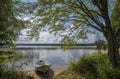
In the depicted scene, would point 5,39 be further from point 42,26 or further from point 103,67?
point 103,67

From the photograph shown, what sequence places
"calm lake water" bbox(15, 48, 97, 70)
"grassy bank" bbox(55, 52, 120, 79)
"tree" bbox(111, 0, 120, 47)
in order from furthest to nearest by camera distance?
"calm lake water" bbox(15, 48, 97, 70)
"tree" bbox(111, 0, 120, 47)
"grassy bank" bbox(55, 52, 120, 79)

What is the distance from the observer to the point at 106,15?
42.4 ft

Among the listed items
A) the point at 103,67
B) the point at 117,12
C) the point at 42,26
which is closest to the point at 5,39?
the point at 42,26

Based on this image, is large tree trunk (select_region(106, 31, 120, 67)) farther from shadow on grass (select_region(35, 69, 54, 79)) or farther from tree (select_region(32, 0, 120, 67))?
shadow on grass (select_region(35, 69, 54, 79))

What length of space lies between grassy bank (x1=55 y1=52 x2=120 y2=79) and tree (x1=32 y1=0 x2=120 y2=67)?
0.93 meters

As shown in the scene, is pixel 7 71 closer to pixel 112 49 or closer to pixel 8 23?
pixel 8 23

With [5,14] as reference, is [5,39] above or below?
below

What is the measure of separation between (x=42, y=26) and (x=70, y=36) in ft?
6.67

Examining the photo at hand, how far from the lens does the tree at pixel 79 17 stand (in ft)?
40.4

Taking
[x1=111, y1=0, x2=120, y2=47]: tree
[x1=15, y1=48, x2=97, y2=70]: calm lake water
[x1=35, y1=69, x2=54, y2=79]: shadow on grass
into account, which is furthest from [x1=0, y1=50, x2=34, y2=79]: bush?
[x1=111, y1=0, x2=120, y2=47]: tree

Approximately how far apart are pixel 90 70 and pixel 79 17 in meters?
2.83

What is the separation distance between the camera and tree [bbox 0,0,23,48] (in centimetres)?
1023

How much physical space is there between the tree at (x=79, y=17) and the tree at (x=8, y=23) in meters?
1.19

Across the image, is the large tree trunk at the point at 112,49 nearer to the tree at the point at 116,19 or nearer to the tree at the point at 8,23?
the tree at the point at 116,19
